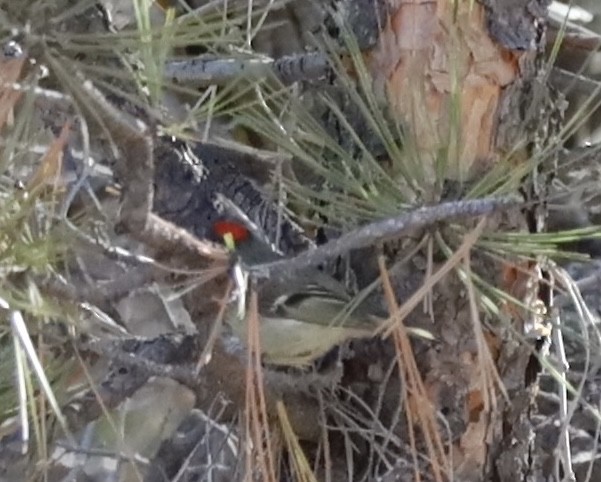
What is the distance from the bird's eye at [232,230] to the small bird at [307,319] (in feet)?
0.60

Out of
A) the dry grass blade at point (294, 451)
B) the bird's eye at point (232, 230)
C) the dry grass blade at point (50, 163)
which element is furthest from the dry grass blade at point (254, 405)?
the bird's eye at point (232, 230)

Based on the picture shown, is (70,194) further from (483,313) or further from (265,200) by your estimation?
(265,200)

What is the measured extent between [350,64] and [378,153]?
17cm

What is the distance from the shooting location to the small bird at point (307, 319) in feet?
4.07

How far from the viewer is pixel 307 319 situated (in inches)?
50.5

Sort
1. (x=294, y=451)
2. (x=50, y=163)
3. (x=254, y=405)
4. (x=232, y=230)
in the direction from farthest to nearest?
1. (x=232, y=230)
2. (x=294, y=451)
3. (x=254, y=405)
4. (x=50, y=163)

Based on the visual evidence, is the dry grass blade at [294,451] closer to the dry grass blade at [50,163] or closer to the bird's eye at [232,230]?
the bird's eye at [232,230]

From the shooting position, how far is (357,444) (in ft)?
4.54

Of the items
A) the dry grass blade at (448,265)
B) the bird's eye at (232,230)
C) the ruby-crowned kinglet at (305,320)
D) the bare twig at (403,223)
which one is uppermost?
the bare twig at (403,223)

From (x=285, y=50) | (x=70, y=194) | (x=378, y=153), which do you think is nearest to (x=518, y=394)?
(x=378, y=153)

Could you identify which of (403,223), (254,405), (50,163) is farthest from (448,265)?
(50,163)

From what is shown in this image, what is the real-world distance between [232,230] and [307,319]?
1.15 feet

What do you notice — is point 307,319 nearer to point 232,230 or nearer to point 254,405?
point 254,405

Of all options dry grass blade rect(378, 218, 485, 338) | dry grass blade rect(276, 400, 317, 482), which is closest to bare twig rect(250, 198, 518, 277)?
dry grass blade rect(378, 218, 485, 338)
